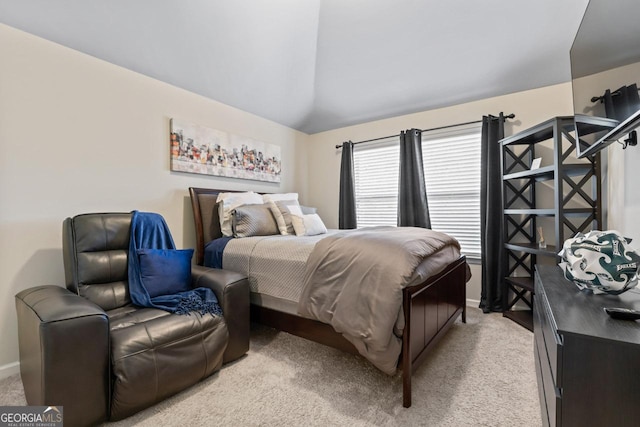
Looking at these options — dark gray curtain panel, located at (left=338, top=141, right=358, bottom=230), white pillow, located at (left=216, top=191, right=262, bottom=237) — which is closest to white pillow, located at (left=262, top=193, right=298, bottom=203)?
white pillow, located at (left=216, top=191, right=262, bottom=237)

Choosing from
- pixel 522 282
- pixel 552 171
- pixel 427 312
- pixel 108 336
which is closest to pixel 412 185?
pixel 552 171

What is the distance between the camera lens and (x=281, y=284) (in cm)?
213

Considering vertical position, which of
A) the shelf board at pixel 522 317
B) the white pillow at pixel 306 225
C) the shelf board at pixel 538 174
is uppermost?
the shelf board at pixel 538 174

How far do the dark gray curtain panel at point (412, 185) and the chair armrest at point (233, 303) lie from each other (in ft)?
7.30

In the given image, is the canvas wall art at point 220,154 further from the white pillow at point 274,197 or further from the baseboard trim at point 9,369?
the baseboard trim at point 9,369

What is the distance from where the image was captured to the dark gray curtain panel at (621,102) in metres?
1.08

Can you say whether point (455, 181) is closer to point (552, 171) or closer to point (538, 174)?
point (538, 174)

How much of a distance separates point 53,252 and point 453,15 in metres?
3.75

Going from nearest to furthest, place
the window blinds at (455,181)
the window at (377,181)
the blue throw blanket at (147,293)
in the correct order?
1. the blue throw blanket at (147,293)
2. the window blinds at (455,181)
3. the window at (377,181)

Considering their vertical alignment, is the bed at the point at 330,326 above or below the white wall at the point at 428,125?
below

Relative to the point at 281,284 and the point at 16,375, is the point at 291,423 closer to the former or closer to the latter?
the point at 281,284

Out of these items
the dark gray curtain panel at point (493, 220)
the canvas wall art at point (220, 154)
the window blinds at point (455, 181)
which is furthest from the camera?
the window blinds at point (455, 181)

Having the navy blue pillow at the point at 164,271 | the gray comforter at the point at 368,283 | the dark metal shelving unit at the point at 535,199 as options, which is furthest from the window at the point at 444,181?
the navy blue pillow at the point at 164,271

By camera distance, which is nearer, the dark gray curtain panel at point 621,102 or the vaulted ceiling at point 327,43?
the dark gray curtain panel at point 621,102
